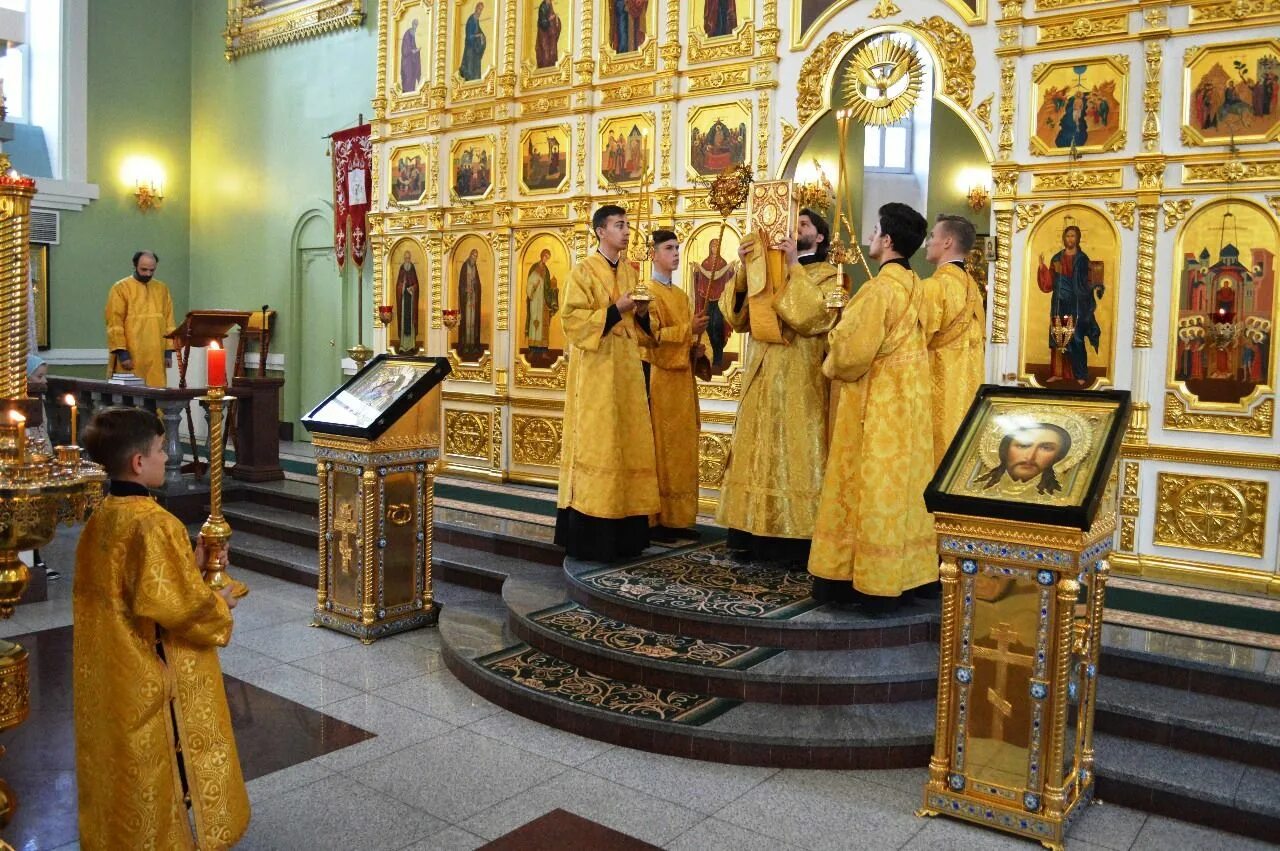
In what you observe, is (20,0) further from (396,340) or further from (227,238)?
(396,340)

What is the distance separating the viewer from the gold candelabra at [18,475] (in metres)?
2.65

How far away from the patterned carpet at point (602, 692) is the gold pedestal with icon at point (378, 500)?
3.55 ft

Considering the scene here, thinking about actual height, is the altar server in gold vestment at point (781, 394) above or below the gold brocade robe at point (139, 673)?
above

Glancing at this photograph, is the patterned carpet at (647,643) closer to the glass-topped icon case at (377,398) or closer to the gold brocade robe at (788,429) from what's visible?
the gold brocade robe at (788,429)

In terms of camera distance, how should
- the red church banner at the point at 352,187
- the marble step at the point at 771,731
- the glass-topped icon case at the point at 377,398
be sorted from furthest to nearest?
1. the red church banner at the point at 352,187
2. the glass-topped icon case at the point at 377,398
3. the marble step at the point at 771,731

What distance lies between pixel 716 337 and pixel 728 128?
172cm

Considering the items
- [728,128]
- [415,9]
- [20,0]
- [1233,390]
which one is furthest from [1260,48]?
[20,0]

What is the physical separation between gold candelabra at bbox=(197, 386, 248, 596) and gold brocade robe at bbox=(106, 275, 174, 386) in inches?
353

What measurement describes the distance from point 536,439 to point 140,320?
465 centimetres

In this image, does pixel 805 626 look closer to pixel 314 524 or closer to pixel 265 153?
pixel 314 524

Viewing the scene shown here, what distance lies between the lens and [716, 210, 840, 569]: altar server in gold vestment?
5.80m

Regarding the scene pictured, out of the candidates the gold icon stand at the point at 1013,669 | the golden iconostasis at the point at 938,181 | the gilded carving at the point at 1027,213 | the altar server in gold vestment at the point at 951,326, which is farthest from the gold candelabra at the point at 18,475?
the gilded carving at the point at 1027,213

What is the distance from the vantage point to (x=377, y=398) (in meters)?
6.26

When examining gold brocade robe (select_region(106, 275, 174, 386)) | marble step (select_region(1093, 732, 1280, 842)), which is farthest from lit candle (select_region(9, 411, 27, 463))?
gold brocade robe (select_region(106, 275, 174, 386))
